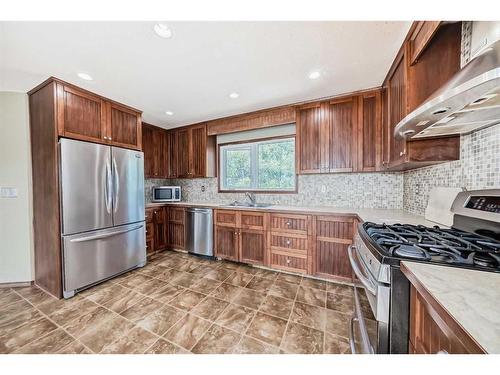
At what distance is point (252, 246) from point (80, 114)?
8.61ft

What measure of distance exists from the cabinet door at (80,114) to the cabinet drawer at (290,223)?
2.40m

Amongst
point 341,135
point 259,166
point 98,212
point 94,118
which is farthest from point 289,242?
point 94,118

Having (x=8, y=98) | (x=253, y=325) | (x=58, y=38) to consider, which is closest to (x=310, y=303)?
(x=253, y=325)

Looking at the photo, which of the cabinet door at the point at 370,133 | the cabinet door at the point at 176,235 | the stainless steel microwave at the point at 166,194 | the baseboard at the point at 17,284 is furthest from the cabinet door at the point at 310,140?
the baseboard at the point at 17,284

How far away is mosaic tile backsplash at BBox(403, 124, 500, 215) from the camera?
1.11m

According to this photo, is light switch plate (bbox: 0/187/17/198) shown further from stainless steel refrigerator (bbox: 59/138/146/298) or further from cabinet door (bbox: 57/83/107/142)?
cabinet door (bbox: 57/83/107/142)

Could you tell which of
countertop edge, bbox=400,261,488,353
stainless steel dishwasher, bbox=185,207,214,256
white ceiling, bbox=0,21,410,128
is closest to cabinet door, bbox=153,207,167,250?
stainless steel dishwasher, bbox=185,207,214,256

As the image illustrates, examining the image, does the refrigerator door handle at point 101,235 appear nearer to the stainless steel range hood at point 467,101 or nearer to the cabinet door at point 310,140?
the cabinet door at point 310,140

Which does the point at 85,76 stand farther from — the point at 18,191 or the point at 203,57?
the point at 18,191

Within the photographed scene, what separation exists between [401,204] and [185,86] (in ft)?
9.71

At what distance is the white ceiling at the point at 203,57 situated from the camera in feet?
4.47

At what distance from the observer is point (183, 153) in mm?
3686

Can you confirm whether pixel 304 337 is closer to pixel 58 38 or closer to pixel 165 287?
pixel 165 287

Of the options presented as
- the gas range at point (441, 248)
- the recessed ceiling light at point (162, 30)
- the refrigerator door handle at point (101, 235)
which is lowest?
the refrigerator door handle at point (101, 235)
